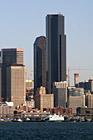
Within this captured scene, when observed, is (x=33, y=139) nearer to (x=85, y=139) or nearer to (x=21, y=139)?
(x=21, y=139)

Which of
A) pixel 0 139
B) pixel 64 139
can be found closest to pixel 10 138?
pixel 0 139

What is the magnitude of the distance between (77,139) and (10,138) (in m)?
20.5

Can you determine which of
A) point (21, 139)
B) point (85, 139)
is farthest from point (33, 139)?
point (85, 139)

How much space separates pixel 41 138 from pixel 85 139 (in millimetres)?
13786

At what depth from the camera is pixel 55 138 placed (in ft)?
594

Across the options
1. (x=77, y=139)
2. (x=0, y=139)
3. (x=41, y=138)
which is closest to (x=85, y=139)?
(x=77, y=139)

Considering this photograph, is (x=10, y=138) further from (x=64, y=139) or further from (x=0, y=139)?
(x=64, y=139)

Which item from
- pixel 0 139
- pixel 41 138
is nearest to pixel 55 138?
pixel 41 138

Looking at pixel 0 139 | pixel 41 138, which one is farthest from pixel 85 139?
pixel 0 139

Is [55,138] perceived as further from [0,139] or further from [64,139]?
[0,139]

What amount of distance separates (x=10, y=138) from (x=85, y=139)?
901 inches

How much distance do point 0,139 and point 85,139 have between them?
82.2 ft

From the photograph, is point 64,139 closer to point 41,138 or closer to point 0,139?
point 41,138

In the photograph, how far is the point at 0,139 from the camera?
177 meters
